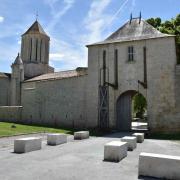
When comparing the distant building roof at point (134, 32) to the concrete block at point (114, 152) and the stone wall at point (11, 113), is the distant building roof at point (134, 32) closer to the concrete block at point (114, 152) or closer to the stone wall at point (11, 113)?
the stone wall at point (11, 113)

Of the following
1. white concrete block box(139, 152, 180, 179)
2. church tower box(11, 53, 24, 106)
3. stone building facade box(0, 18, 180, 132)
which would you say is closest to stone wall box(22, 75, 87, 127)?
stone building facade box(0, 18, 180, 132)

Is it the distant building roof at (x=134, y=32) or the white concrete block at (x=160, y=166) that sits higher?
the distant building roof at (x=134, y=32)

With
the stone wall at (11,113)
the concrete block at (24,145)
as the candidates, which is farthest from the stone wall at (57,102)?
the concrete block at (24,145)

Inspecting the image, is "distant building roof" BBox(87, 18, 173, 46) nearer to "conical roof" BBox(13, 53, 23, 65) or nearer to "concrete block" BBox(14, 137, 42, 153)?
Result: "concrete block" BBox(14, 137, 42, 153)

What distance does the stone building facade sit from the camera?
885 inches

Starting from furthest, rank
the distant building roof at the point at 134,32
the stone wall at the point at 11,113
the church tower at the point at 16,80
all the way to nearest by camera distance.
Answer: the church tower at the point at 16,80 → the stone wall at the point at 11,113 → the distant building roof at the point at 134,32

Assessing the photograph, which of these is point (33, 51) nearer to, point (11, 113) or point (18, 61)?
point (18, 61)

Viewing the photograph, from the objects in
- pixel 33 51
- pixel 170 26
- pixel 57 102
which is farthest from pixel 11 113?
pixel 170 26

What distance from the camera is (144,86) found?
23.2 meters

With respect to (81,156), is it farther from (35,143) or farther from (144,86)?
(144,86)

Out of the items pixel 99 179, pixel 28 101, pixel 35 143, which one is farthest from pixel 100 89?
pixel 99 179

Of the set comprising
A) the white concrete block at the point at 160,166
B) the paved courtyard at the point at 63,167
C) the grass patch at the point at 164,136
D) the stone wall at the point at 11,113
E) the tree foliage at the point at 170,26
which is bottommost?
the grass patch at the point at 164,136

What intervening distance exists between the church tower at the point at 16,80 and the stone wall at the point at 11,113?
251 cm

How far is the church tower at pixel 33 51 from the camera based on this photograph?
4003 cm
